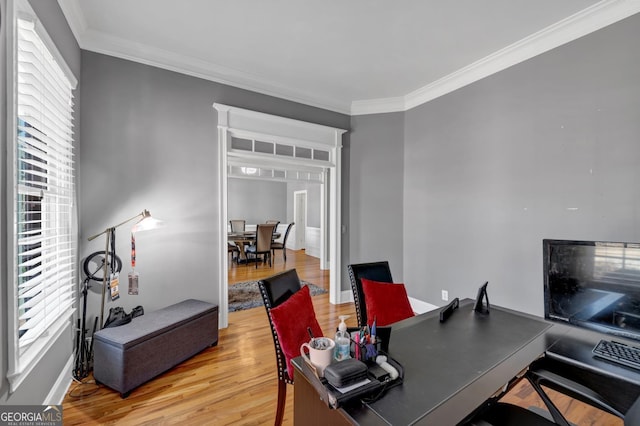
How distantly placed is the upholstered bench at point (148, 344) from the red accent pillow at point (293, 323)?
1.23 meters

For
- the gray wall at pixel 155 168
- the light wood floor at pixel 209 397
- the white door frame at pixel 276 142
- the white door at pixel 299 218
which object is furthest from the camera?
the white door at pixel 299 218

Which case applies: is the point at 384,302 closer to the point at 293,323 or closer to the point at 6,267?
the point at 293,323

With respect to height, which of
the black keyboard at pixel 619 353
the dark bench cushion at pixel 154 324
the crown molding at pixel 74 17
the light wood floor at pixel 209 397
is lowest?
the light wood floor at pixel 209 397

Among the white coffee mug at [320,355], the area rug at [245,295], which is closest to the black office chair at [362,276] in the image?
the white coffee mug at [320,355]

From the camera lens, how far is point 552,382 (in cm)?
119

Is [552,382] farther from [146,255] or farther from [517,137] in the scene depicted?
[146,255]

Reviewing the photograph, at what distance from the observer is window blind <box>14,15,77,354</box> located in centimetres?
145

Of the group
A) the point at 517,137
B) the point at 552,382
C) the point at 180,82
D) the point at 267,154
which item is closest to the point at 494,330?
the point at 552,382

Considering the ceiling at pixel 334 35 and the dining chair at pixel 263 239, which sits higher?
the ceiling at pixel 334 35

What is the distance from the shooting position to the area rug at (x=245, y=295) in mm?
3844

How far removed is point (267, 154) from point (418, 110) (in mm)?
2027

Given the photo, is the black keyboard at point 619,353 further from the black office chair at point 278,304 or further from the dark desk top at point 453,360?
the black office chair at point 278,304

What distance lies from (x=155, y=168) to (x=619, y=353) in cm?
347

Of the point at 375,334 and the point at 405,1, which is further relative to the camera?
the point at 405,1
